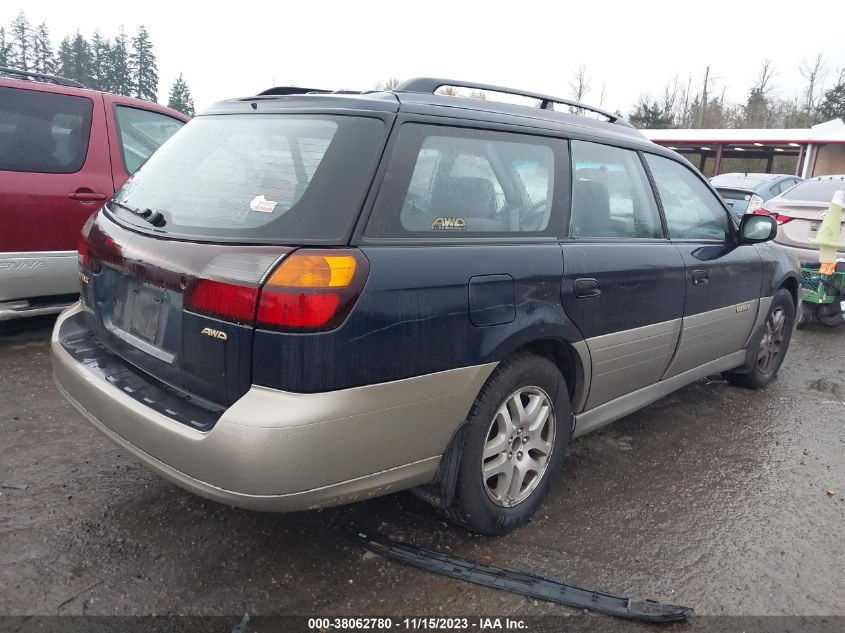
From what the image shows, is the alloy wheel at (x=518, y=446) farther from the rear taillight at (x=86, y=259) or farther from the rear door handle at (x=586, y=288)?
the rear taillight at (x=86, y=259)

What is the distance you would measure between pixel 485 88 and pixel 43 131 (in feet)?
11.2

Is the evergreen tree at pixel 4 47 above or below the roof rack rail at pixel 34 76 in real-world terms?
above

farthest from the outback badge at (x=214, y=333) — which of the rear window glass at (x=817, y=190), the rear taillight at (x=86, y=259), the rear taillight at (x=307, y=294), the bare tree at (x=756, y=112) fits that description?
the bare tree at (x=756, y=112)

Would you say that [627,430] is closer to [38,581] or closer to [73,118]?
[38,581]

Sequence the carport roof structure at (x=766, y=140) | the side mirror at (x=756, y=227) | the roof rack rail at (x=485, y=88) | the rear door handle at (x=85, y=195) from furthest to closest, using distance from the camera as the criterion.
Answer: the carport roof structure at (x=766, y=140) → the rear door handle at (x=85, y=195) → the side mirror at (x=756, y=227) → the roof rack rail at (x=485, y=88)

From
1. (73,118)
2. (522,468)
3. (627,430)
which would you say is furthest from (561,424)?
(73,118)

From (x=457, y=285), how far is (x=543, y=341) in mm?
666

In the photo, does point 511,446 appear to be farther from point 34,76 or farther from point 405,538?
point 34,76

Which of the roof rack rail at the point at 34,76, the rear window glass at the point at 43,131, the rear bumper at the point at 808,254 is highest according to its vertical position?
the roof rack rail at the point at 34,76

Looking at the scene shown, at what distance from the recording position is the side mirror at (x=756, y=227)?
392 centimetres

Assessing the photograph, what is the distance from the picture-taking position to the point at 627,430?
396cm

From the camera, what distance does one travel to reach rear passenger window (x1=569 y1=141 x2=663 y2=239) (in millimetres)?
2939

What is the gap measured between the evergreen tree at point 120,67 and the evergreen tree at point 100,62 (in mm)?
233

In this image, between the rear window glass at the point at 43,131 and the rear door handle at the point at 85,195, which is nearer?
the rear window glass at the point at 43,131
